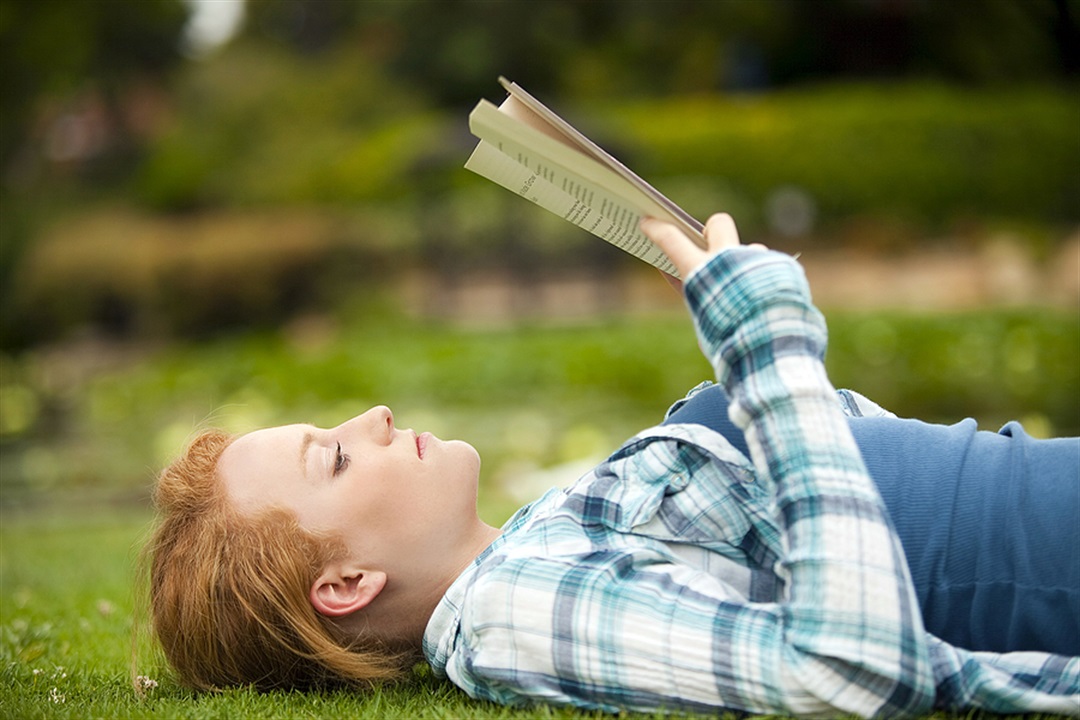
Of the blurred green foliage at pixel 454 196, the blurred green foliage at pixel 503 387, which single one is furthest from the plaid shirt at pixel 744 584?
the blurred green foliage at pixel 454 196

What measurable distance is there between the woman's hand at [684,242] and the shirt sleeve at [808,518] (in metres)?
0.03

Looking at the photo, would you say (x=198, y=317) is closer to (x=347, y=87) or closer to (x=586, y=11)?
(x=347, y=87)

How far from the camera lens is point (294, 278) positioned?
45.9 ft

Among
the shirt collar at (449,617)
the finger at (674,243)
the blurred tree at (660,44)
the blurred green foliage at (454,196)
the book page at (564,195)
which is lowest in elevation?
the shirt collar at (449,617)

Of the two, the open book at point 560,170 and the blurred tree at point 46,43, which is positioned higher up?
the blurred tree at point 46,43

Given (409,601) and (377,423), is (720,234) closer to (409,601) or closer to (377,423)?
(377,423)

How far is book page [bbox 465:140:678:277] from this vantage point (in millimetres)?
1711

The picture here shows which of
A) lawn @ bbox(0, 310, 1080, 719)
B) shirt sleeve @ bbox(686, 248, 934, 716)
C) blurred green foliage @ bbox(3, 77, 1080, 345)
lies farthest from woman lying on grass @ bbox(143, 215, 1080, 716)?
blurred green foliage @ bbox(3, 77, 1080, 345)

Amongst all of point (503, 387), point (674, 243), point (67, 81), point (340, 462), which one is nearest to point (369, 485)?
point (340, 462)

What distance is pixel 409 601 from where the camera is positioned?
2043mm

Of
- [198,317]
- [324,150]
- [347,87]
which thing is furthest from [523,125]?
[347,87]

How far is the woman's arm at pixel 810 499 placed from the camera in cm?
159

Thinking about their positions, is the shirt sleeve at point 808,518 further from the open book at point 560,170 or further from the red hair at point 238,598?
the red hair at point 238,598

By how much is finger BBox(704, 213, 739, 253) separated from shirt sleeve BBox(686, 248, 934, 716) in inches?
1.8
